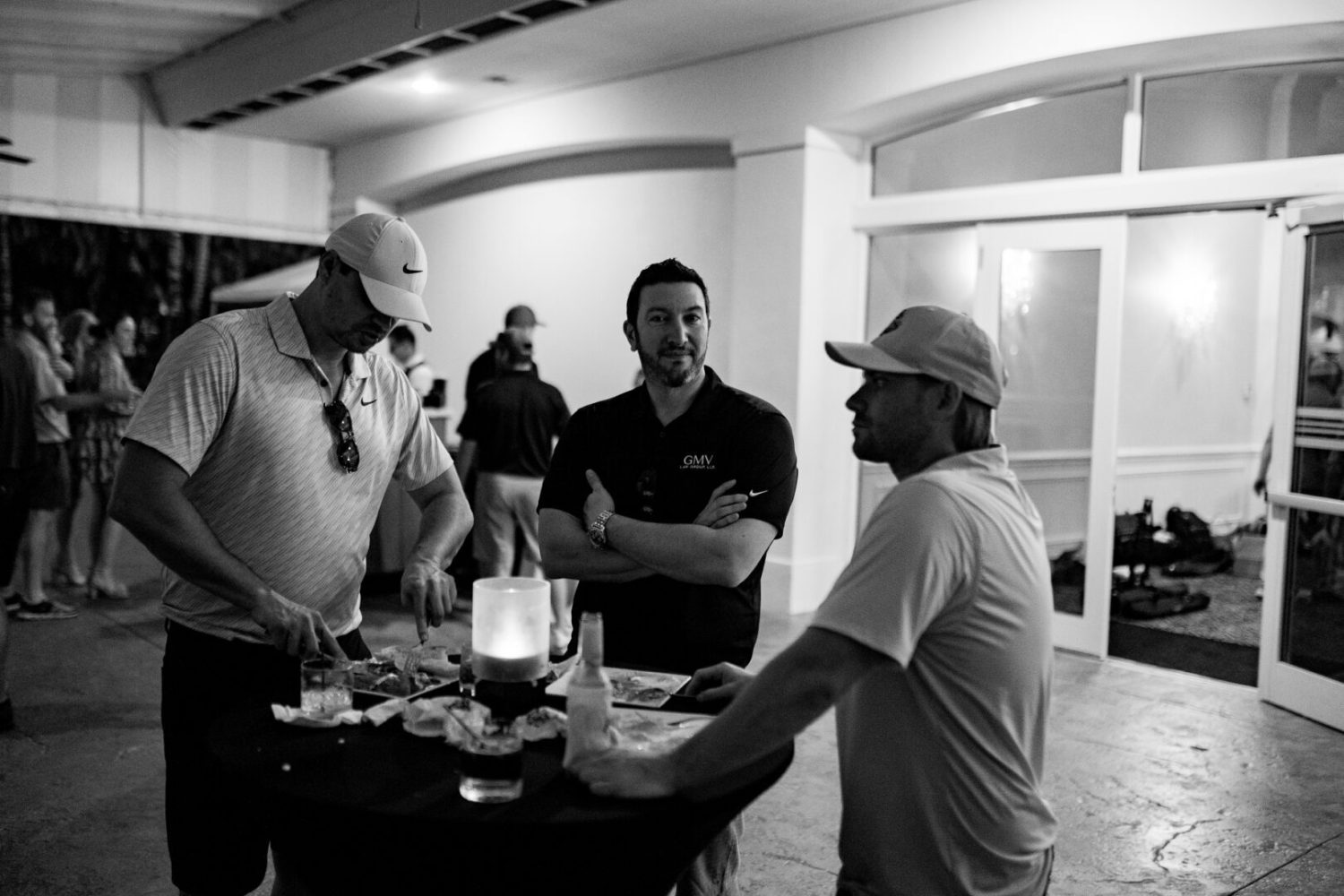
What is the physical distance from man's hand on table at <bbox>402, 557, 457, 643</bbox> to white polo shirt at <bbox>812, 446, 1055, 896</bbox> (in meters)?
1.02

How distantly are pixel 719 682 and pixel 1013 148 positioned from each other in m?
5.83

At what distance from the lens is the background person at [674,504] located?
2.70 metres

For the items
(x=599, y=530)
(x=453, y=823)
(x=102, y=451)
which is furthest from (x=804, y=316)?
(x=453, y=823)

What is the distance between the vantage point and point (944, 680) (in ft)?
5.80

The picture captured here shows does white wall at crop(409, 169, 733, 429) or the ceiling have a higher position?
the ceiling

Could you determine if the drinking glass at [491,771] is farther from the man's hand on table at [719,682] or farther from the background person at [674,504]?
the background person at [674,504]

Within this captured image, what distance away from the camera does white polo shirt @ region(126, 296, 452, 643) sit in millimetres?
2316

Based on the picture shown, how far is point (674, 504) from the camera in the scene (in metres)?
2.81

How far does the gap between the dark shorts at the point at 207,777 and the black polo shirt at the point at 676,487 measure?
30.4 inches

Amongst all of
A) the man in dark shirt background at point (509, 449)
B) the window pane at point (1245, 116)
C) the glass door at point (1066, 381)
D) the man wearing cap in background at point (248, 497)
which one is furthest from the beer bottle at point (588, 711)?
the window pane at point (1245, 116)

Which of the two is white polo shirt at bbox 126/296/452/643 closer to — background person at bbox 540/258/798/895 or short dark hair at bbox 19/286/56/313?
background person at bbox 540/258/798/895

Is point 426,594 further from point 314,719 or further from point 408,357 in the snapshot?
point 408,357

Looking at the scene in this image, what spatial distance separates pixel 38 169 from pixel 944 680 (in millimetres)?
11322

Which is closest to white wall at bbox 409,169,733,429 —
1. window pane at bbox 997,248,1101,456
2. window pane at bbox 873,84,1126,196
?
window pane at bbox 873,84,1126,196
